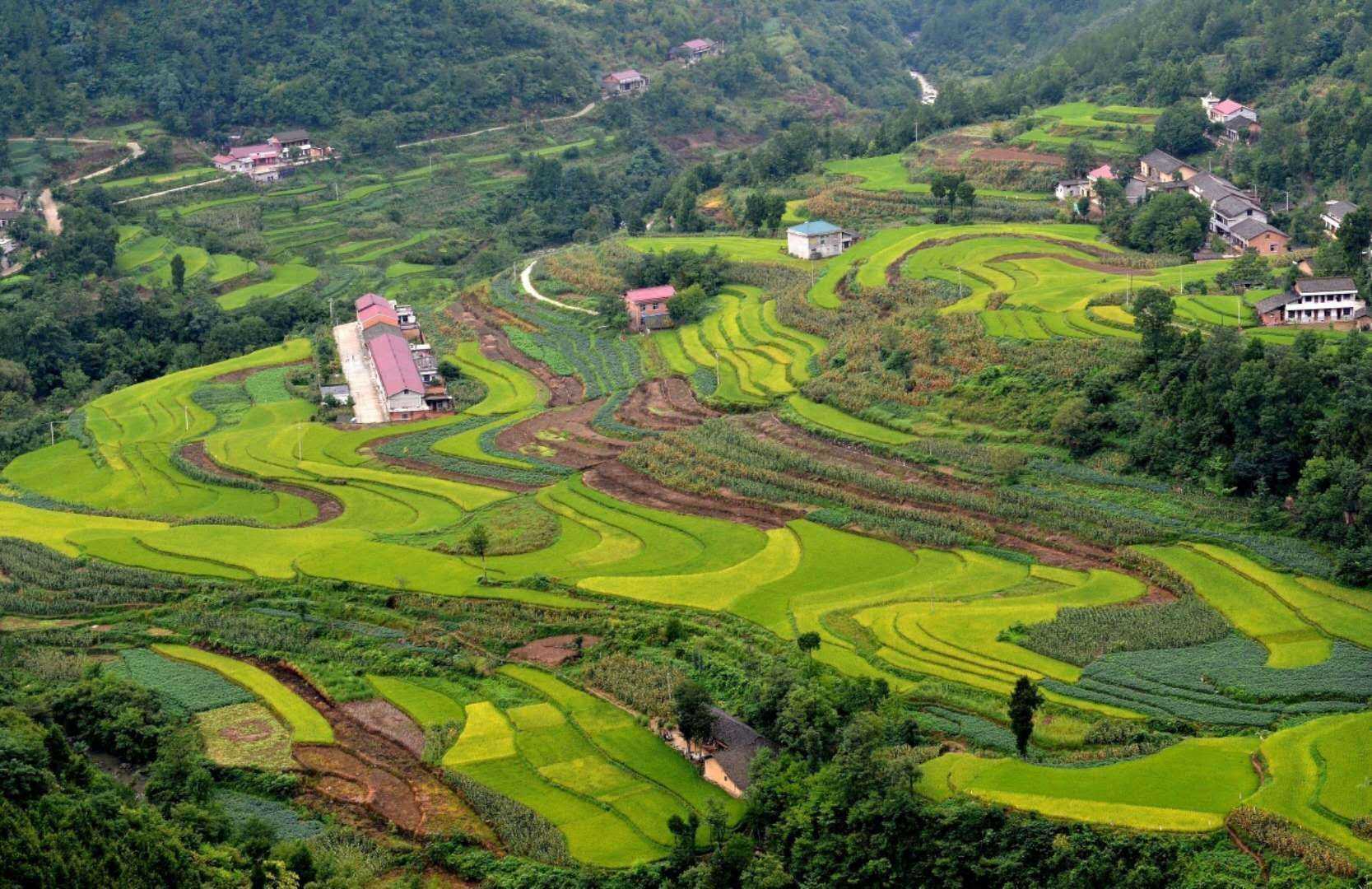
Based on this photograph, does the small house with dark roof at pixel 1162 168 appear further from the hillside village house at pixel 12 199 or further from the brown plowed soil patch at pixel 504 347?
the hillside village house at pixel 12 199


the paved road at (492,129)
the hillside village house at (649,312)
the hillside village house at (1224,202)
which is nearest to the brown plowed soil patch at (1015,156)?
the hillside village house at (1224,202)

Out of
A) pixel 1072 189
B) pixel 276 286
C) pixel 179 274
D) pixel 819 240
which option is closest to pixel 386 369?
pixel 819 240

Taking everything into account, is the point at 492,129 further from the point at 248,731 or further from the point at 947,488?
the point at 248,731

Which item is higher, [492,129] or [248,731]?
[492,129]

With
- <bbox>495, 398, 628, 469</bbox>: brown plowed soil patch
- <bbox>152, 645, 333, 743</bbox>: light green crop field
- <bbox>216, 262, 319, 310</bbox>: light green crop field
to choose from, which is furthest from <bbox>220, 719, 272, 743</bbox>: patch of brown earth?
<bbox>216, 262, 319, 310</bbox>: light green crop field

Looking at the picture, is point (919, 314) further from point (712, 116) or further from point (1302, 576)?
point (712, 116)
